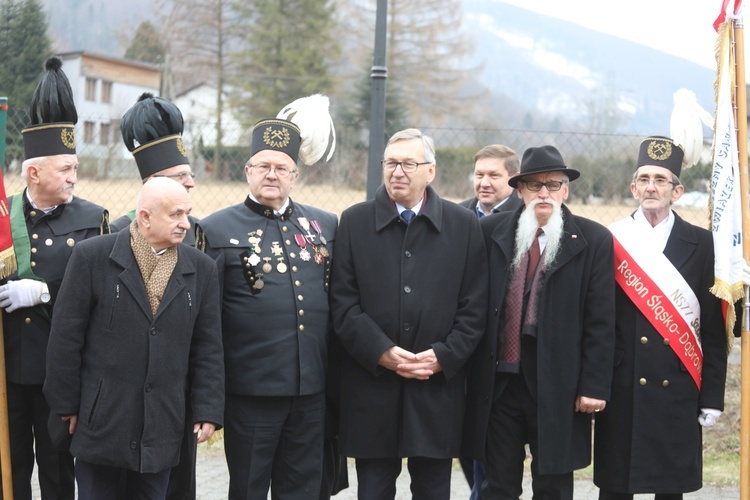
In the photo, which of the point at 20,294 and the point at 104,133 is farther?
the point at 104,133

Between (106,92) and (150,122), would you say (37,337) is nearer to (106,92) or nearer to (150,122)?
(150,122)

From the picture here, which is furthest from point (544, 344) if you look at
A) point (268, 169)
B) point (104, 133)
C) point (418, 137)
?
point (104, 133)

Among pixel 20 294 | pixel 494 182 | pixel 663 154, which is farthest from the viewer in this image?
pixel 494 182

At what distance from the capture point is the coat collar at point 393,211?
513cm

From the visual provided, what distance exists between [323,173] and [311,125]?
3.69 m

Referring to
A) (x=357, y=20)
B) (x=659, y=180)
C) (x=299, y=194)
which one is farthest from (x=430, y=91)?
(x=659, y=180)

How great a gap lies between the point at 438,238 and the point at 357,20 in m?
38.2

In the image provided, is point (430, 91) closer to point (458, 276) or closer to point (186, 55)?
point (186, 55)

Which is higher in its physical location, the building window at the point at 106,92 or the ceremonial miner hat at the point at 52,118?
the building window at the point at 106,92

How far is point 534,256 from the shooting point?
16.7 ft

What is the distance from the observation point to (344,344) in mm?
5031

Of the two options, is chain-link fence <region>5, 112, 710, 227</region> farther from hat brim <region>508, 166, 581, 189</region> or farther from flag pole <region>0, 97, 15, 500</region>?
flag pole <region>0, 97, 15, 500</region>

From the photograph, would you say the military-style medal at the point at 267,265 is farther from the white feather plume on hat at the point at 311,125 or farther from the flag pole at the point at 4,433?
the flag pole at the point at 4,433

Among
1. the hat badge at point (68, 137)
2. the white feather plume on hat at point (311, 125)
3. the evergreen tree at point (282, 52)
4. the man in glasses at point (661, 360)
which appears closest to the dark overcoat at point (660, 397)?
the man in glasses at point (661, 360)
